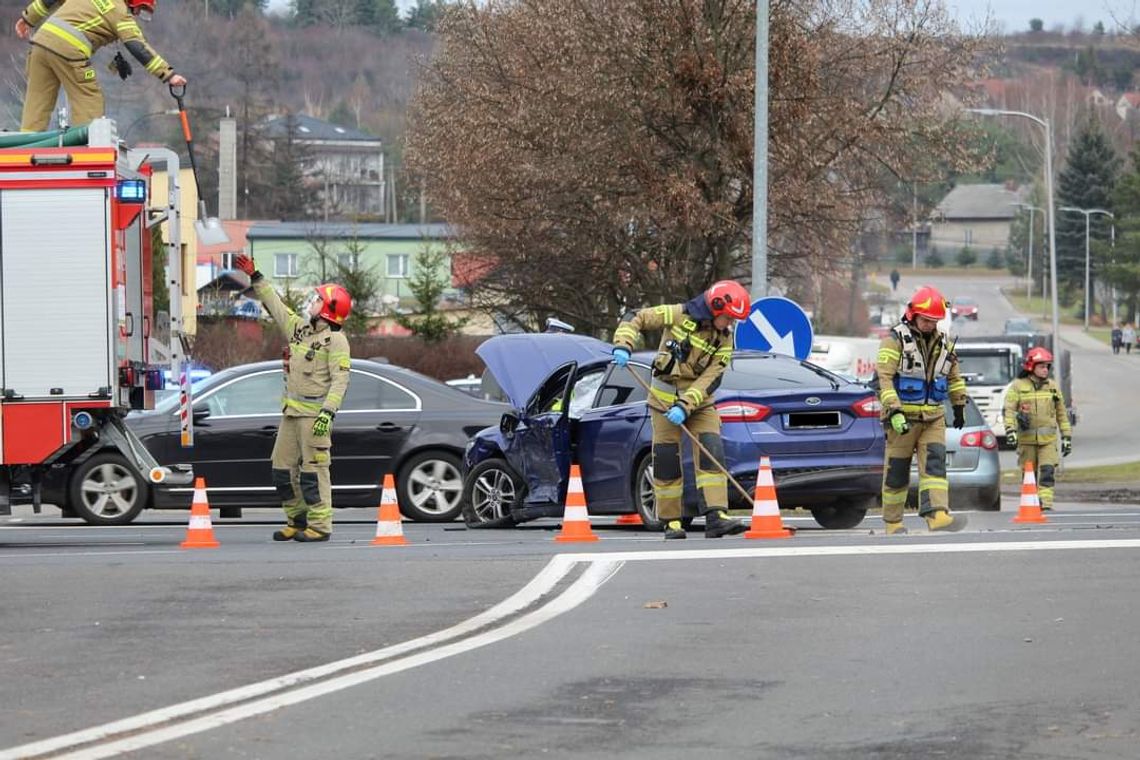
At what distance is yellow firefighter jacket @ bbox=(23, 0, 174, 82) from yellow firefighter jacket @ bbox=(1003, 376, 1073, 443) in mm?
10326

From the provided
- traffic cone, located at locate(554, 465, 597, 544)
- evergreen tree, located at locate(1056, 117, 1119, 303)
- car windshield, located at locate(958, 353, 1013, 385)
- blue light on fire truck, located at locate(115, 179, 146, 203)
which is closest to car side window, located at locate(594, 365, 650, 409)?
traffic cone, located at locate(554, 465, 597, 544)

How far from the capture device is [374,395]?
18.6 m

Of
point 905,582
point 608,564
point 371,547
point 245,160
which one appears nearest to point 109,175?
point 371,547

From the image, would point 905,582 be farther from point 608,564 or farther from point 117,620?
point 117,620

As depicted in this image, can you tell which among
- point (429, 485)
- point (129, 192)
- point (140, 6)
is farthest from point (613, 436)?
point (140, 6)

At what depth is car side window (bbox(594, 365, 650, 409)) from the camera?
15797 mm

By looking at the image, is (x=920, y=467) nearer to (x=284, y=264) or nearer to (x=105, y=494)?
(x=105, y=494)

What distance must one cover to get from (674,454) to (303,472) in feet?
8.39

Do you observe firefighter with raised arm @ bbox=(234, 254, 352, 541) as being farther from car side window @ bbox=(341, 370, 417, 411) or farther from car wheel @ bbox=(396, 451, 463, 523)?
car side window @ bbox=(341, 370, 417, 411)

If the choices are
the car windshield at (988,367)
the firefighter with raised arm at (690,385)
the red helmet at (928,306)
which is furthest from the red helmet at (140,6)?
the car windshield at (988,367)

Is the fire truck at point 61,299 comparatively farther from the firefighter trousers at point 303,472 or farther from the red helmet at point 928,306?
the red helmet at point 928,306

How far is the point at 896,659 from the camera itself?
818 cm

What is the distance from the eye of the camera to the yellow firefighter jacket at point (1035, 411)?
2189 cm

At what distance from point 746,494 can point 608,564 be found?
342cm
